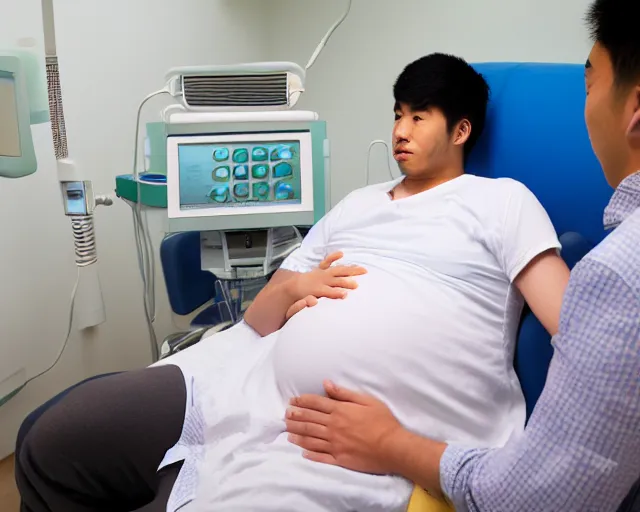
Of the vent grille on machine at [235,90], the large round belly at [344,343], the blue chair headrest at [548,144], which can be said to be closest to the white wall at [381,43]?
the blue chair headrest at [548,144]

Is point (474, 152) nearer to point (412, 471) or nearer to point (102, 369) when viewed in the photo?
point (412, 471)

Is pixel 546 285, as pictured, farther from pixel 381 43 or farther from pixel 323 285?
pixel 381 43

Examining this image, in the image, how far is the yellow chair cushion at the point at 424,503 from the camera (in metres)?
0.76

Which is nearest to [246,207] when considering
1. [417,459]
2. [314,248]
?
[314,248]

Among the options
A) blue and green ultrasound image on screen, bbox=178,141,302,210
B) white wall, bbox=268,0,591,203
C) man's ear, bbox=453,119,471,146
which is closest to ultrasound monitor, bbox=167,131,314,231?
blue and green ultrasound image on screen, bbox=178,141,302,210

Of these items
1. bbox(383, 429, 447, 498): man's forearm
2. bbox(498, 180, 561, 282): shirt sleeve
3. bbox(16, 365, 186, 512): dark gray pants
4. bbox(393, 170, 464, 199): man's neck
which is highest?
bbox(393, 170, 464, 199): man's neck

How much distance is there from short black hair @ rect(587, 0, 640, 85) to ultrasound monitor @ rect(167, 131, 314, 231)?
2.53 ft

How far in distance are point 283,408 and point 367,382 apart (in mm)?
146

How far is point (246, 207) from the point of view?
1.31 m

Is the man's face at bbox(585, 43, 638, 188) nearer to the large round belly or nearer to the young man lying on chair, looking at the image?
the young man lying on chair

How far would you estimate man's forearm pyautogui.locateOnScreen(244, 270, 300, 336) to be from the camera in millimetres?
1149

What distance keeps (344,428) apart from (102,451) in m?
0.41

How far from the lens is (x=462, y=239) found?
1052mm

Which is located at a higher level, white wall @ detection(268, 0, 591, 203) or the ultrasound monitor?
white wall @ detection(268, 0, 591, 203)
